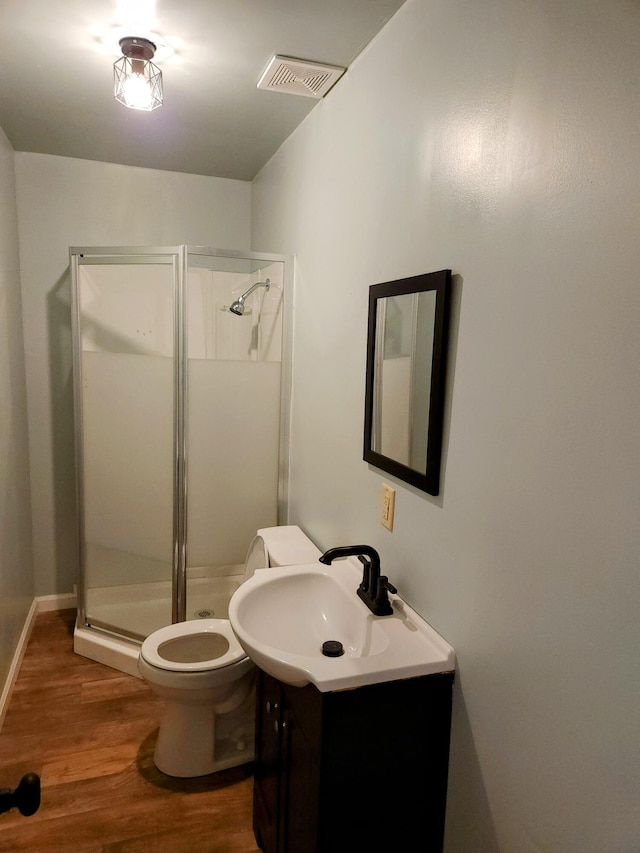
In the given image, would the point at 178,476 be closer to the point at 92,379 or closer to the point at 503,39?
the point at 92,379

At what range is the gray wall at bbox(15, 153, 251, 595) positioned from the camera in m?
3.03

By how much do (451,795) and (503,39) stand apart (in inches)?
66.3

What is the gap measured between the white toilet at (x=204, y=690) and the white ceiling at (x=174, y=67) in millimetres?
1755

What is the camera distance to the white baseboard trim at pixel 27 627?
248 centimetres

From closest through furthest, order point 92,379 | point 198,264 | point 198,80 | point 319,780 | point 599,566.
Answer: point 599,566 < point 319,780 < point 198,80 < point 198,264 < point 92,379

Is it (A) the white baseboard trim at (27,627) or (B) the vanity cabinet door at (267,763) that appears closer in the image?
(B) the vanity cabinet door at (267,763)

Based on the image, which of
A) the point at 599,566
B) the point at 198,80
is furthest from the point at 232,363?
the point at 599,566

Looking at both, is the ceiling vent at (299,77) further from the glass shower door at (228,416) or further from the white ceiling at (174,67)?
the glass shower door at (228,416)

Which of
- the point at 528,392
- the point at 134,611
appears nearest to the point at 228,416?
the point at 134,611

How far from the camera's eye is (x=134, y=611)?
2.89 m

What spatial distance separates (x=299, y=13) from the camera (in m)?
1.61

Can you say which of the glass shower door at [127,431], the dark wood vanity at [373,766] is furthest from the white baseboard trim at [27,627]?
the dark wood vanity at [373,766]

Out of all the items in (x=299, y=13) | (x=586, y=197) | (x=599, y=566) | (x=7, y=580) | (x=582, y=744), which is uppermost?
(x=299, y=13)

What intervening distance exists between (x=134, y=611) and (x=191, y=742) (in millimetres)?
932
